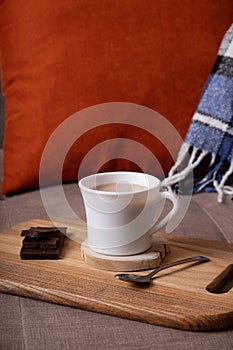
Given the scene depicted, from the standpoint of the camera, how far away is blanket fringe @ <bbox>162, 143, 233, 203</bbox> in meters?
1.52

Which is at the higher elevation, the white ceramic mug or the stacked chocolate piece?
the white ceramic mug

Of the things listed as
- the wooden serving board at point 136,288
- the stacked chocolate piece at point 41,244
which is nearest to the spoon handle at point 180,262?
the wooden serving board at point 136,288

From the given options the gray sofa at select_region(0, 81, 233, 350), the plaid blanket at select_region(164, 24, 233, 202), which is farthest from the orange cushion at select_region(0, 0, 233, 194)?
the gray sofa at select_region(0, 81, 233, 350)

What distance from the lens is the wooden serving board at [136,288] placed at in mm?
820

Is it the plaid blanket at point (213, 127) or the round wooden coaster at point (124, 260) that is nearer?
the round wooden coaster at point (124, 260)

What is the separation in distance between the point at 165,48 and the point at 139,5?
13 centimetres

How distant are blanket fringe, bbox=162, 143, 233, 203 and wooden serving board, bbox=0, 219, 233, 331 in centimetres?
48

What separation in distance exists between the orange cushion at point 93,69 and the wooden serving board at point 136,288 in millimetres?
517

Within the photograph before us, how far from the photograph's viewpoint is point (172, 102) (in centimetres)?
154

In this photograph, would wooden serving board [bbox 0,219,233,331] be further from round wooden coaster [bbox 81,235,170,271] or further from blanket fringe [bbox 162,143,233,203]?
blanket fringe [bbox 162,143,233,203]

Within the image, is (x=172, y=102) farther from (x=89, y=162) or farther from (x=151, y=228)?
(x=151, y=228)

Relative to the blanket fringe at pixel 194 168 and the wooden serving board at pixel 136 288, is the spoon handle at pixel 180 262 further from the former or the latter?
the blanket fringe at pixel 194 168

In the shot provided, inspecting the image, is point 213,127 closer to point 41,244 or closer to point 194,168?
point 194,168

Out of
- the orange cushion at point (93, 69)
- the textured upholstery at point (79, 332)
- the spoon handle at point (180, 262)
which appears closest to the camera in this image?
the textured upholstery at point (79, 332)
